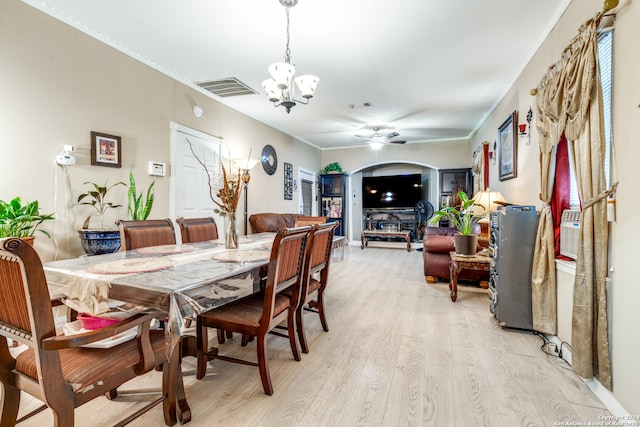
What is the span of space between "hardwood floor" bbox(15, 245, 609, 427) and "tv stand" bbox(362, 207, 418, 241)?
5348 millimetres

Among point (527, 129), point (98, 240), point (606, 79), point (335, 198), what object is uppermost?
point (527, 129)

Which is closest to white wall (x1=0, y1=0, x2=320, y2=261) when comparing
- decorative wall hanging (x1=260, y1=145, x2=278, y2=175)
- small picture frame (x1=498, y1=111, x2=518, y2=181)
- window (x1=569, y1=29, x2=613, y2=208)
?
decorative wall hanging (x1=260, y1=145, x2=278, y2=175)

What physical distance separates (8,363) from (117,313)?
38 cm

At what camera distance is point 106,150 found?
120 inches

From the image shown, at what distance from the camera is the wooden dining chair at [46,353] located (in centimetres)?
97

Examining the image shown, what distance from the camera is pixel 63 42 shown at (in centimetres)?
271

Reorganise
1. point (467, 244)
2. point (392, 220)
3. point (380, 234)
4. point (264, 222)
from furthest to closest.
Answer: point (392, 220)
point (380, 234)
point (264, 222)
point (467, 244)

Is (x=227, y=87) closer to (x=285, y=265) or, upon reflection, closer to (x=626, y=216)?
(x=285, y=265)

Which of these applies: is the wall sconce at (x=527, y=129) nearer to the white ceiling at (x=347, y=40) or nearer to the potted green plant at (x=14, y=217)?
the white ceiling at (x=347, y=40)

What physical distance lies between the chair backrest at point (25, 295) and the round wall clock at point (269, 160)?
15.8 feet

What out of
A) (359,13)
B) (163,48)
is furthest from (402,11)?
(163,48)

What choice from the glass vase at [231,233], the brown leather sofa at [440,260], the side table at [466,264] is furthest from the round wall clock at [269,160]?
the side table at [466,264]

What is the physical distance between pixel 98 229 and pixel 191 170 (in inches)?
63.8

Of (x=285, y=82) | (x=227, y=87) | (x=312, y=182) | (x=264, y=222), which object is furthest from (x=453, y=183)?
(x=285, y=82)
